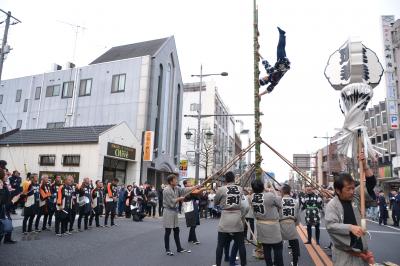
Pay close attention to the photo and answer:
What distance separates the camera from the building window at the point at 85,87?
31220 millimetres

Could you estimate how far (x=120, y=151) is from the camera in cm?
2364

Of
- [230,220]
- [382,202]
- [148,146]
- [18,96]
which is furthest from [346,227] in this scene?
[18,96]

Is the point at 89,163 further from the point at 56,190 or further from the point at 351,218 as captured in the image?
the point at 351,218

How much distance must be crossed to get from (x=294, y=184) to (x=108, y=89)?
7788 cm

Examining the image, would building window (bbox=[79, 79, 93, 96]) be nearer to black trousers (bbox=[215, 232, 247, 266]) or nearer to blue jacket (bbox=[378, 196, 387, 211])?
blue jacket (bbox=[378, 196, 387, 211])

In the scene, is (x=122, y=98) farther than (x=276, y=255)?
Yes

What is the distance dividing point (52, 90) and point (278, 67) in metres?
31.2

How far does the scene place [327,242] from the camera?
38.5 feet

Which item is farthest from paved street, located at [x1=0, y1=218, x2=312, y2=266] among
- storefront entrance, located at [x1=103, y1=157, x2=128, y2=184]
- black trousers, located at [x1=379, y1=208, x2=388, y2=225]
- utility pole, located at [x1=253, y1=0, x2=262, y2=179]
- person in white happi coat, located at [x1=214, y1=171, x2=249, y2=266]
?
black trousers, located at [x1=379, y1=208, x2=388, y2=225]

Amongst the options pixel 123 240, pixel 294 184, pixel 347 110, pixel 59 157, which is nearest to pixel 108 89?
pixel 59 157

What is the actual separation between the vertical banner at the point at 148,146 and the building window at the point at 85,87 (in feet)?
27.7

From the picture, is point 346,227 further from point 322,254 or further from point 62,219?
point 62,219

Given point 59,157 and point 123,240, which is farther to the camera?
point 59,157

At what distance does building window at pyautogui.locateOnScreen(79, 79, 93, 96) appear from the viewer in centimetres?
3122
